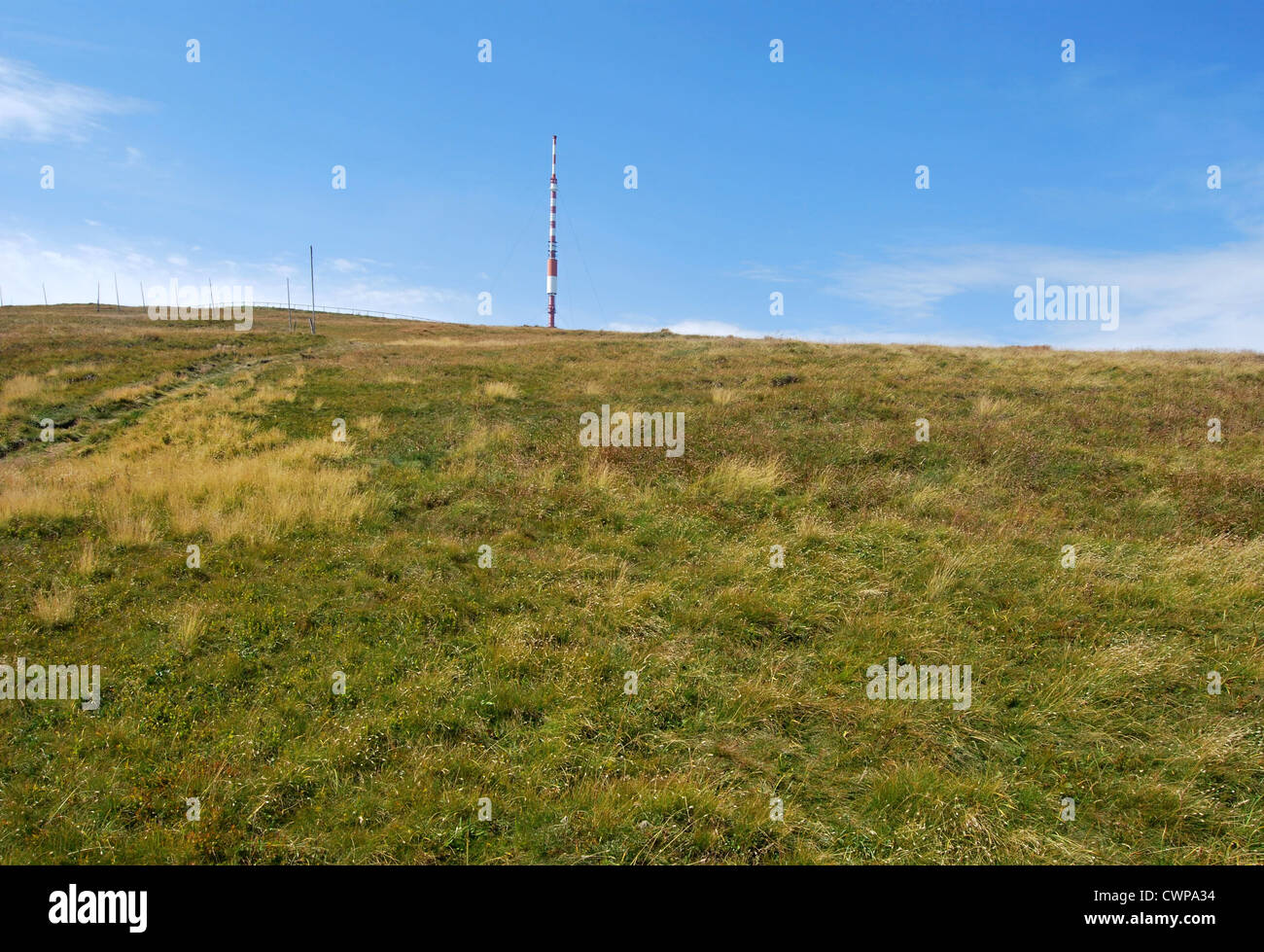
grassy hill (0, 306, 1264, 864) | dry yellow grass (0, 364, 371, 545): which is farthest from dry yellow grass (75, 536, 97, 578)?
dry yellow grass (0, 364, 371, 545)

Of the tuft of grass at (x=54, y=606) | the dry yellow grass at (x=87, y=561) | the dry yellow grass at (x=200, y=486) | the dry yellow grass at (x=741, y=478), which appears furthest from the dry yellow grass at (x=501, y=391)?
the tuft of grass at (x=54, y=606)

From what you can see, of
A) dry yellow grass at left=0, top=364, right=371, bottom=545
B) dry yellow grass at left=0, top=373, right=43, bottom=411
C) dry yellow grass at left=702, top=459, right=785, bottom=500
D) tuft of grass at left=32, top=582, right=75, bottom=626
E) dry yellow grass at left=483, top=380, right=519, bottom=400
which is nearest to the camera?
tuft of grass at left=32, top=582, right=75, bottom=626

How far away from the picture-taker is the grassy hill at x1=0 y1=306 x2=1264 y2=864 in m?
4.76

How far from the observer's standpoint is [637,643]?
7.18 m

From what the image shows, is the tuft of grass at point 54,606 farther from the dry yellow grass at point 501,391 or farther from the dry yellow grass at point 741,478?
the dry yellow grass at point 501,391

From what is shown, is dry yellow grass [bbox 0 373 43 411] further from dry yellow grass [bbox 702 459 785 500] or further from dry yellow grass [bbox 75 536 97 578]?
dry yellow grass [bbox 702 459 785 500]

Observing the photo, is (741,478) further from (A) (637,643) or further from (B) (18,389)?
(B) (18,389)

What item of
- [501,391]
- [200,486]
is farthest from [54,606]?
[501,391]

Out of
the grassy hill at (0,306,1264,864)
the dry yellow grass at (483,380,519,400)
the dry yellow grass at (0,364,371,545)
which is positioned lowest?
the grassy hill at (0,306,1264,864)
